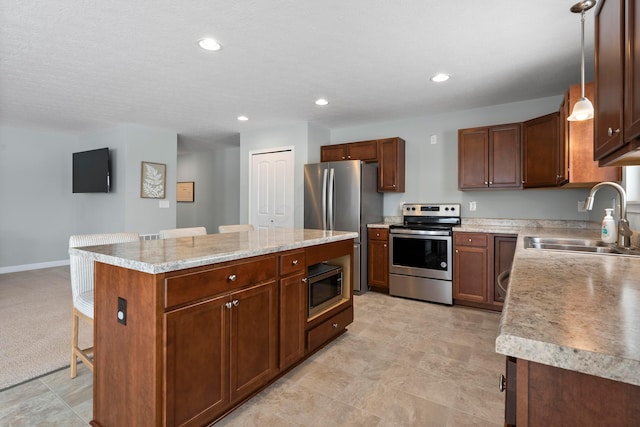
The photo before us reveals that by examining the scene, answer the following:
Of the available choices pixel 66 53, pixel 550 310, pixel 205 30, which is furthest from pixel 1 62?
pixel 550 310

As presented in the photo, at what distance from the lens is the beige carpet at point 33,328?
228 centimetres

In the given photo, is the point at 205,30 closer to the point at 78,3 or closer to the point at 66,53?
the point at 78,3

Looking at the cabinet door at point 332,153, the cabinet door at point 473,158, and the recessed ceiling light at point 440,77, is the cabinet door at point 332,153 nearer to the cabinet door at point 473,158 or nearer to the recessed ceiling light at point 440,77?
the cabinet door at point 473,158

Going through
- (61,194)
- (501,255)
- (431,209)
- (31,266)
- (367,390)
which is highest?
(61,194)

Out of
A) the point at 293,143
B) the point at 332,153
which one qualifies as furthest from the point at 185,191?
the point at 332,153

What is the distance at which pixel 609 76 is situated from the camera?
3.97 ft

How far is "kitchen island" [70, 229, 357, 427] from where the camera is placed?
138 centimetres

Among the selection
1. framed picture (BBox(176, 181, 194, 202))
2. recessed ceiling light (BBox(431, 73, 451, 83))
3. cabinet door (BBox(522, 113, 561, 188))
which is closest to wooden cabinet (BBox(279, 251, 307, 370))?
recessed ceiling light (BBox(431, 73, 451, 83))

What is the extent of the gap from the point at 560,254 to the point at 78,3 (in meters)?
3.10

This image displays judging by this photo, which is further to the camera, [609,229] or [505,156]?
[505,156]

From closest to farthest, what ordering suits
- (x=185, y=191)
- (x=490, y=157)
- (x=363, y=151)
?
(x=490, y=157), (x=363, y=151), (x=185, y=191)

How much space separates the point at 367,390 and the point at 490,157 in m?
2.95

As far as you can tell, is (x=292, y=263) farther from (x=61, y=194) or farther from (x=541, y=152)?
(x=61, y=194)

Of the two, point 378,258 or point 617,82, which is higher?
point 617,82
